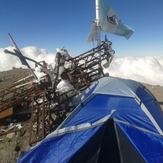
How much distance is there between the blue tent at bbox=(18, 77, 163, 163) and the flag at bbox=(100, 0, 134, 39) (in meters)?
9.35

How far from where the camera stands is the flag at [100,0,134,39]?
17.7 metres

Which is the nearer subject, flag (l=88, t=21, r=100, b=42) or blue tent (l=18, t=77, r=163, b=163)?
blue tent (l=18, t=77, r=163, b=163)

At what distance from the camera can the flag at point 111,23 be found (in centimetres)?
1767

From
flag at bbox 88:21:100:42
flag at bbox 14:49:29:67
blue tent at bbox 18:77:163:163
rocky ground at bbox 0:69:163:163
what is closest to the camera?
blue tent at bbox 18:77:163:163

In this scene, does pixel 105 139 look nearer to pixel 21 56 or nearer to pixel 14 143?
pixel 14 143

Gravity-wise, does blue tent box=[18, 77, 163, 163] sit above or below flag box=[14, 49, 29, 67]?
below

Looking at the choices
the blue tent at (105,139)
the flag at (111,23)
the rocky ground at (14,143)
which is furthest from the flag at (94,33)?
the blue tent at (105,139)

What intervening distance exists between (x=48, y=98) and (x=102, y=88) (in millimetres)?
3485

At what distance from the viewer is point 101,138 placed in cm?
886

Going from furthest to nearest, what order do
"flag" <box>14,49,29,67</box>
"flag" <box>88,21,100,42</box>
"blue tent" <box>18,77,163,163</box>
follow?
1. "flag" <box>88,21,100,42</box>
2. "flag" <box>14,49,29,67</box>
3. "blue tent" <box>18,77,163,163</box>

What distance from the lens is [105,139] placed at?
29.5ft

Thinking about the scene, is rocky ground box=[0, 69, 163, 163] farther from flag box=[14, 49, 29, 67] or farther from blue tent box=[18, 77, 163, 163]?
flag box=[14, 49, 29, 67]

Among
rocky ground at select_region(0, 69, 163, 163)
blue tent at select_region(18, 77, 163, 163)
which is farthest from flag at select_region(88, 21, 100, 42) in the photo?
blue tent at select_region(18, 77, 163, 163)

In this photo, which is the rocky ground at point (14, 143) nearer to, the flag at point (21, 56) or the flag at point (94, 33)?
the flag at point (21, 56)
